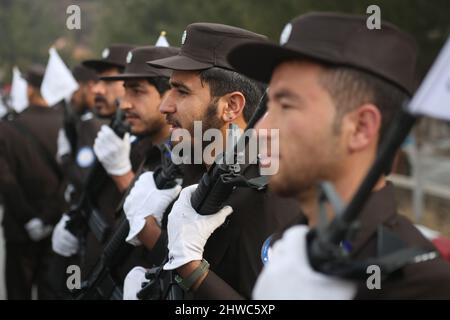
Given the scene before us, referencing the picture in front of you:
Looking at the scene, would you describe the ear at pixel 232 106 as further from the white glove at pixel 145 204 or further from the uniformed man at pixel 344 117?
the uniformed man at pixel 344 117

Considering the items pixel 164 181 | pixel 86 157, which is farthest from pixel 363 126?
pixel 86 157

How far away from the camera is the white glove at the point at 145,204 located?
11.1ft

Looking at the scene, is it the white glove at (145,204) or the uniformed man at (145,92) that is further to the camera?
the uniformed man at (145,92)

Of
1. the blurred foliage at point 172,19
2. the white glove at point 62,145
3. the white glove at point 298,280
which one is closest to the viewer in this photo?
the white glove at point 298,280

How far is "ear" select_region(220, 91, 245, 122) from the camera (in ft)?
10.2

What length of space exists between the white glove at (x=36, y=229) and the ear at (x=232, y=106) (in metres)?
3.71

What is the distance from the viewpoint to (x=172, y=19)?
1820cm

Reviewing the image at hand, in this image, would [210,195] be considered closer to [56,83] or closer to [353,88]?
[353,88]

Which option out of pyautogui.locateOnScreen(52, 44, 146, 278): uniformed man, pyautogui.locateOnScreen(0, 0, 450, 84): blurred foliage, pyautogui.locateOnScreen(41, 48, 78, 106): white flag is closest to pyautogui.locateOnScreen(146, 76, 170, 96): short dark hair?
pyautogui.locateOnScreen(52, 44, 146, 278): uniformed man

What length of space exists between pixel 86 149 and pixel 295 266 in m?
4.33

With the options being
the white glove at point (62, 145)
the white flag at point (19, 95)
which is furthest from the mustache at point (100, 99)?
the white flag at point (19, 95)

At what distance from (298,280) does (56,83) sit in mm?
5052

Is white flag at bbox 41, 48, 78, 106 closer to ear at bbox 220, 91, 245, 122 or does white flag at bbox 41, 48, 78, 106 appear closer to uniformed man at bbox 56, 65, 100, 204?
uniformed man at bbox 56, 65, 100, 204

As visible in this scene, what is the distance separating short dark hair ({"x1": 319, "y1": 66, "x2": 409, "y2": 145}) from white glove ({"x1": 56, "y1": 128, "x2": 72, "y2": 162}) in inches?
192
